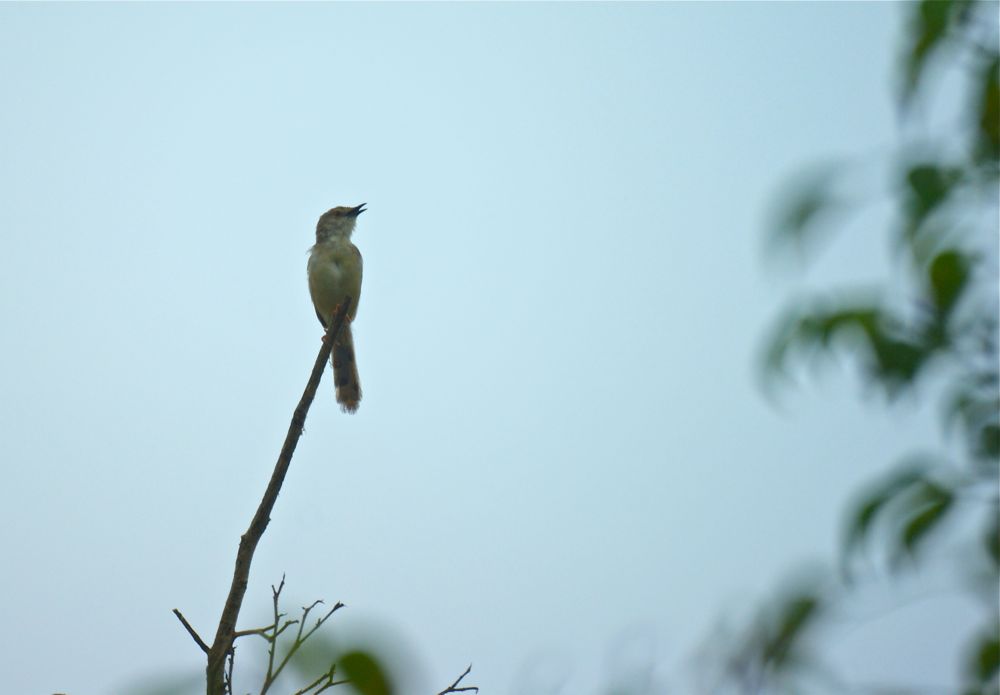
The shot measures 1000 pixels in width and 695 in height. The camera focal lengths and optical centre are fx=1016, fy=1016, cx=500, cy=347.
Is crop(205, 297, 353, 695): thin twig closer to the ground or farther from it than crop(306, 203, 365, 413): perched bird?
closer to the ground

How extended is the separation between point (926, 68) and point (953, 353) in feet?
1.35

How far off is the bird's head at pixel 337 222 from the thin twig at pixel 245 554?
7.08m

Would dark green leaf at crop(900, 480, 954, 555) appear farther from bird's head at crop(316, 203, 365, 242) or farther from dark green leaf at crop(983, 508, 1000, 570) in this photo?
bird's head at crop(316, 203, 365, 242)

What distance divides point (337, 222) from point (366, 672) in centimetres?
1055

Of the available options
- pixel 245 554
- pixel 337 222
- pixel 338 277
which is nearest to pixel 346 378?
pixel 338 277

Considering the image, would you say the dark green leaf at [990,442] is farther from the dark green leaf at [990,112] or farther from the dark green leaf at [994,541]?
the dark green leaf at [990,112]

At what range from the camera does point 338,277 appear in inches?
408

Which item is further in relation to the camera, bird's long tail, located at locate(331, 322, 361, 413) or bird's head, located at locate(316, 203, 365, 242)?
bird's head, located at locate(316, 203, 365, 242)

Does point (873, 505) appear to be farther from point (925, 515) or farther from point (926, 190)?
point (926, 190)

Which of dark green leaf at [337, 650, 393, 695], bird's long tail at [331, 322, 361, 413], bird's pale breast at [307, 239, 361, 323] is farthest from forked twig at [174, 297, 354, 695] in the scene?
bird's pale breast at [307, 239, 361, 323]

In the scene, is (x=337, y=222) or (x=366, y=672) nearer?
(x=366, y=672)

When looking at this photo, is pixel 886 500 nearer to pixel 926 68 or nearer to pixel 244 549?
pixel 926 68

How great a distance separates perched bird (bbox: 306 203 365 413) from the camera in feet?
30.7

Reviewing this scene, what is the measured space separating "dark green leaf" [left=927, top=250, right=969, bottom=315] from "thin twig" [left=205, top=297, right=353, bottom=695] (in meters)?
1.66
